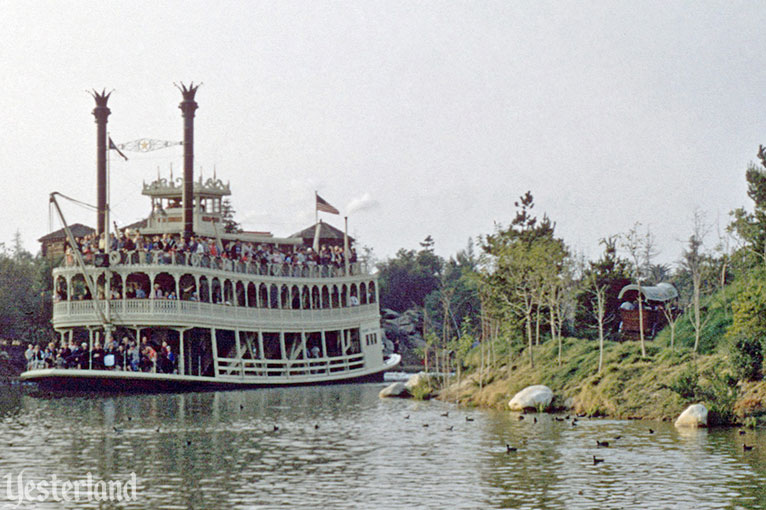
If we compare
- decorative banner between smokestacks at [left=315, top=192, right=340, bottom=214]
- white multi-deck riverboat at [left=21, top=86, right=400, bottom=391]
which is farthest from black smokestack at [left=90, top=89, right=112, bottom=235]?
decorative banner between smokestacks at [left=315, top=192, right=340, bottom=214]

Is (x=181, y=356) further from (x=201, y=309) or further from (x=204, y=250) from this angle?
(x=204, y=250)

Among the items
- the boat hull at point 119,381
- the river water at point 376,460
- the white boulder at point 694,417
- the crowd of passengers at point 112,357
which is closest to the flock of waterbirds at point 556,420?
the river water at point 376,460

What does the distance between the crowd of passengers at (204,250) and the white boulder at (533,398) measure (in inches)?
724

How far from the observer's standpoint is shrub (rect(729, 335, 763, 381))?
3042 cm

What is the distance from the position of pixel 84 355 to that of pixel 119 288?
658cm

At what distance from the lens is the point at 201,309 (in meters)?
49.0

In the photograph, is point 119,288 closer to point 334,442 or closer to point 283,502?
point 334,442

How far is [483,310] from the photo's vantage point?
46438mm

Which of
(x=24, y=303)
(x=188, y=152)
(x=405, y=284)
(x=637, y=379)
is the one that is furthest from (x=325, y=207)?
(x=405, y=284)

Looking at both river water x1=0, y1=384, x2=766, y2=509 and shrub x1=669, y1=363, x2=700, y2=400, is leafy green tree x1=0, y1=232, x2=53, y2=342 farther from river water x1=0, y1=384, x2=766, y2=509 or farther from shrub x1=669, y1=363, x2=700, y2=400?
shrub x1=669, y1=363, x2=700, y2=400

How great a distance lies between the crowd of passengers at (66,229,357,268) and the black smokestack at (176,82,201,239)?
4.04 ft

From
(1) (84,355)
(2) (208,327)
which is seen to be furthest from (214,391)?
(1) (84,355)

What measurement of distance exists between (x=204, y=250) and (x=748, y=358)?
92.5 ft

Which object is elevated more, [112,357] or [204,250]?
Answer: [204,250]
